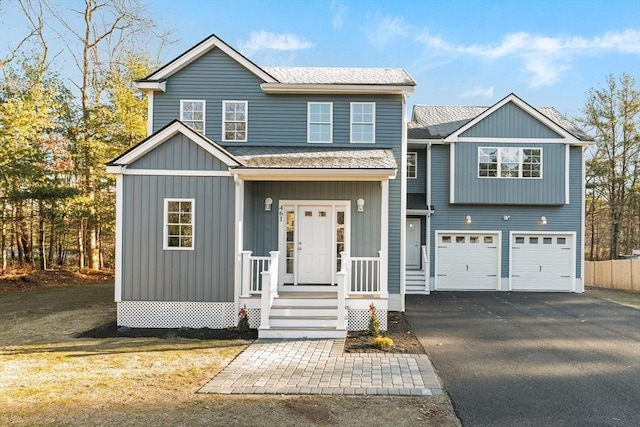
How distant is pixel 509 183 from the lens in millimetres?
15172

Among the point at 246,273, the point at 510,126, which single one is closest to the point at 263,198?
the point at 246,273

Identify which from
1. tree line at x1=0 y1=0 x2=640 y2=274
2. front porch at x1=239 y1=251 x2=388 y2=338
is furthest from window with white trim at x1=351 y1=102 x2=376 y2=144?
tree line at x1=0 y1=0 x2=640 y2=274

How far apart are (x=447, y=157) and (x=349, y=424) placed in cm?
1307

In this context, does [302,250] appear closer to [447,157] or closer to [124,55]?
[447,157]

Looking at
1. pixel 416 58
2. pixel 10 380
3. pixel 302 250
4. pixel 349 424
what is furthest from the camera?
pixel 416 58

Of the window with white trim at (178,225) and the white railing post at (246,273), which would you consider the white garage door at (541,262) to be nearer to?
the white railing post at (246,273)

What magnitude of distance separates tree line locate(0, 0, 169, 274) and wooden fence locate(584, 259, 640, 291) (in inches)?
879

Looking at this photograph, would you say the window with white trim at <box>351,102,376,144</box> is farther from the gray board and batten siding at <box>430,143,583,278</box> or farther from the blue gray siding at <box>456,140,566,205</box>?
the blue gray siding at <box>456,140,566,205</box>

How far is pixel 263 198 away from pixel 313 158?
5.62 feet

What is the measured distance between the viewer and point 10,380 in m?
5.48

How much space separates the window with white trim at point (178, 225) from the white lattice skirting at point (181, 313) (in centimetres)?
128

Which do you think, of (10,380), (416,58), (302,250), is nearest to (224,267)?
(302,250)

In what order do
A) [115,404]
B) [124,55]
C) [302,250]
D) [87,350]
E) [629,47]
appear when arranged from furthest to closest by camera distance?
[629,47] → [124,55] → [302,250] → [87,350] → [115,404]

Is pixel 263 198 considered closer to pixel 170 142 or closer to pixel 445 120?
pixel 170 142
